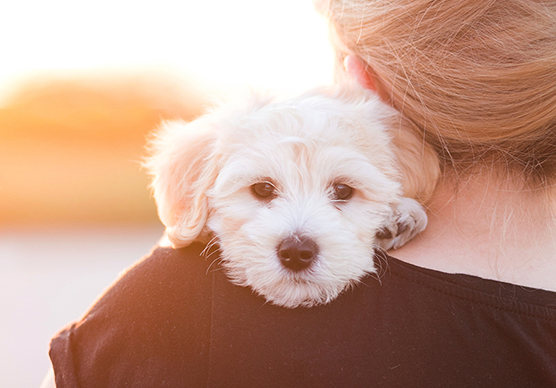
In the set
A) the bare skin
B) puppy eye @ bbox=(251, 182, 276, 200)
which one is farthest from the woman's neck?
puppy eye @ bbox=(251, 182, 276, 200)

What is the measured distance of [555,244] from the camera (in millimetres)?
1954

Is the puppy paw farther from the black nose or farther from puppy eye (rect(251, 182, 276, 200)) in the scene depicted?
puppy eye (rect(251, 182, 276, 200))

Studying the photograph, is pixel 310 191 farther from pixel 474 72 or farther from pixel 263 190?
pixel 474 72

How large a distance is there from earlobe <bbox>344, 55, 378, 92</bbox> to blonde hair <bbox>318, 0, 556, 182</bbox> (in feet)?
0.30

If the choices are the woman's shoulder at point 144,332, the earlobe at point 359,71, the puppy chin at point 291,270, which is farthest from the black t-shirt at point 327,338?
the earlobe at point 359,71

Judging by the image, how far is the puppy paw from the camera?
2152mm

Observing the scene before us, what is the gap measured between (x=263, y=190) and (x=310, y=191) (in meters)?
0.23

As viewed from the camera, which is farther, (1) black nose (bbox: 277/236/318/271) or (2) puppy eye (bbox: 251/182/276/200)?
(2) puppy eye (bbox: 251/182/276/200)

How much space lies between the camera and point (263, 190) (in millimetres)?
2318

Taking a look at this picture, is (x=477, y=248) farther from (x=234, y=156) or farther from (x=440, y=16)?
(x=234, y=156)

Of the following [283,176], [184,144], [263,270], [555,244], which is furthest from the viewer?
[184,144]

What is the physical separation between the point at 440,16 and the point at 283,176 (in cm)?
98

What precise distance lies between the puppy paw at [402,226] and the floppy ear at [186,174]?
0.86 metres

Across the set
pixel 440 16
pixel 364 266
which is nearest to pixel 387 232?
pixel 364 266
